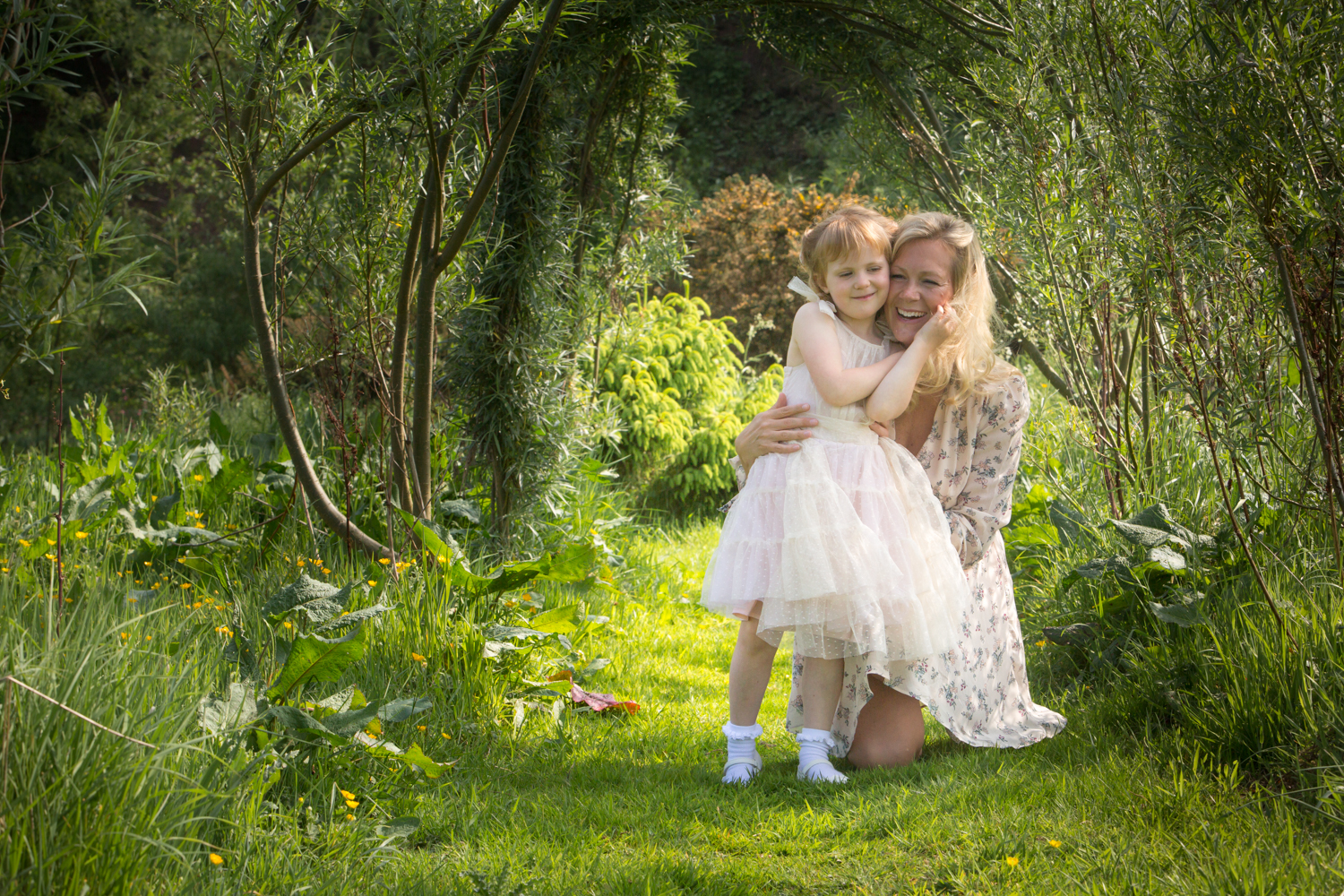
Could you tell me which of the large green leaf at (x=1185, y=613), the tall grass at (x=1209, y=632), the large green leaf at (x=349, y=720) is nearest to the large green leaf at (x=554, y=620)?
the large green leaf at (x=349, y=720)

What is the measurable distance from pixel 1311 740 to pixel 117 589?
119 inches

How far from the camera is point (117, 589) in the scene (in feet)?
9.00

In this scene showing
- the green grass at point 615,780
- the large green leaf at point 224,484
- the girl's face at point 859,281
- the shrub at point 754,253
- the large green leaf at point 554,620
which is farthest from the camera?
the shrub at point 754,253

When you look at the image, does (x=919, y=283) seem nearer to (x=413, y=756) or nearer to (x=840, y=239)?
(x=840, y=239)

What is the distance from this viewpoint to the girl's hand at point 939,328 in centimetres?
265

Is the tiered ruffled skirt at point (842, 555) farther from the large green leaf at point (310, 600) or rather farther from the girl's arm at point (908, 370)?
the large green leaf at point (310, 600)

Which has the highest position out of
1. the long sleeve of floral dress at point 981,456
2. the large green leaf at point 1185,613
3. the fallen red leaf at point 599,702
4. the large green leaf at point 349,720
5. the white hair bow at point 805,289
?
the white hair bow at point 805,289

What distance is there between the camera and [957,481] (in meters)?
2.96

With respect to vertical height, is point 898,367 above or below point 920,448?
above

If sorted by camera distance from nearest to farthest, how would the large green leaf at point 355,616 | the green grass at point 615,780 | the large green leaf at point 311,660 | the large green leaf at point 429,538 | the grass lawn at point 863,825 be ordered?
the green grass at point 615,780 < the grass lawn at point 863,825 < the large green leaf at point 311,660 < the large green leaf at point 355,616 < the large green leaf at point 429,538

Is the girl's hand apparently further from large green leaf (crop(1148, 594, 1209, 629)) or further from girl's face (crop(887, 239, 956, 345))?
large green leaf (crop(1148, 594, 1209, 629))

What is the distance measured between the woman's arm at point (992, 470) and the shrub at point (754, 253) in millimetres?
6660

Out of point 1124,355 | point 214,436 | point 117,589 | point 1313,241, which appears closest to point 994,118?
point 1124,355

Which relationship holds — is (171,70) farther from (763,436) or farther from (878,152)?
(878,152)
